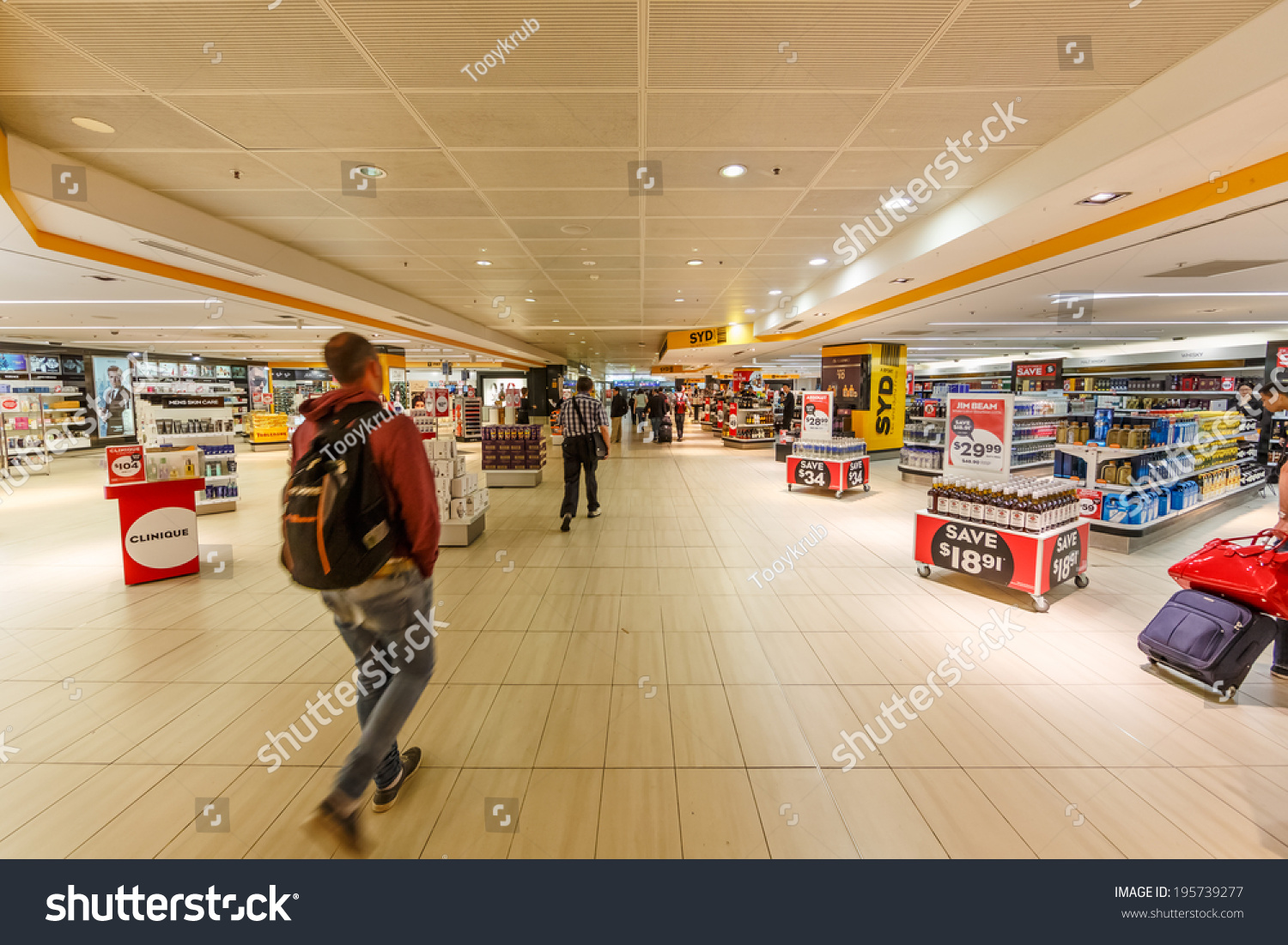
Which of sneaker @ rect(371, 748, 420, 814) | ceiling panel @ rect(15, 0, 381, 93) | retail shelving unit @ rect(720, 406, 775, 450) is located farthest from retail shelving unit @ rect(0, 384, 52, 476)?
retail shelving unit @ rect(720, 406, 775, 450)

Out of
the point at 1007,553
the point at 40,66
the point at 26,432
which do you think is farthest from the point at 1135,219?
the point at 26,432

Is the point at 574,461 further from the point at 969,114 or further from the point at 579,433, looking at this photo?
the point at 969,114

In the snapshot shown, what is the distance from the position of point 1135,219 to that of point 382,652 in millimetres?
6092

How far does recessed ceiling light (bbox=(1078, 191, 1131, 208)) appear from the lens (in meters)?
3.93

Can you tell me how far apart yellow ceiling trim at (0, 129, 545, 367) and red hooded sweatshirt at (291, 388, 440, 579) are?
397 centimetres

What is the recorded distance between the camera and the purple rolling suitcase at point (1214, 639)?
2.80 m

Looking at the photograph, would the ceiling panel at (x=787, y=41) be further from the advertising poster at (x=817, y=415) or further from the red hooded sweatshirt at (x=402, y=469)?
the advertising poster at (x=817, y=415)

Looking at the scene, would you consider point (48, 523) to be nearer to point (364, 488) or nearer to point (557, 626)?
point (557, 626)

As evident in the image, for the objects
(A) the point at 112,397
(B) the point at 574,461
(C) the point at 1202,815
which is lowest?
(C) the point at 1202,815

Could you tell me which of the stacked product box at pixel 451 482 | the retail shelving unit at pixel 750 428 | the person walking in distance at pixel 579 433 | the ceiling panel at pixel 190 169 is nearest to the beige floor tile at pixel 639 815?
the stacked product box at pixel 451 482

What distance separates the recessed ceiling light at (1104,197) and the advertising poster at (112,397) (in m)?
25.7

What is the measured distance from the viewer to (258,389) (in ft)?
73.6

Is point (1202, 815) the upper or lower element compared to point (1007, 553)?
lower
